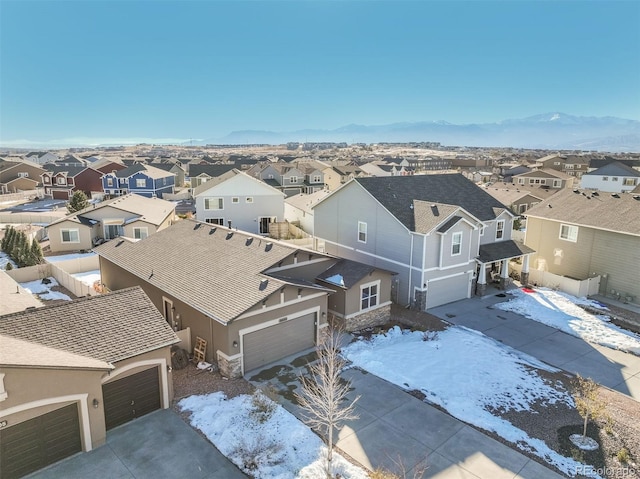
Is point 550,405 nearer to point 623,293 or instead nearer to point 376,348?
point 376,348

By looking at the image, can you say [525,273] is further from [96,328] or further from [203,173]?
[203,173]

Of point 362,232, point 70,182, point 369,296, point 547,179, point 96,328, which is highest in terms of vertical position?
point 547,179

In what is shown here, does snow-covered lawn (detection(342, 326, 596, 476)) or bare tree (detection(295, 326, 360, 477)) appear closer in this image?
bare tree (detection(295, 326, 360, 477))

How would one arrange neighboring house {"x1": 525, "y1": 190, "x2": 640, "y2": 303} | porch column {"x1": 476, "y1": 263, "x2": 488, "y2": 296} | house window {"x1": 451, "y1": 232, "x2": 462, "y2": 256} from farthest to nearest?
1. porch column {"x1": 476, "y1": 263, "x2": 488, "y2": 296}
2. neighboring house {"x1": 525, "y1": 190, "x2": 640, "y2": 303}
3. house window {"x1": 451, "y1": 232, "x2": 462, "y2": 256}

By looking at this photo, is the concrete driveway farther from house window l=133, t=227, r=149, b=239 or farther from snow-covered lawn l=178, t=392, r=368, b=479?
house window l=133, t=227, r=149, b=239

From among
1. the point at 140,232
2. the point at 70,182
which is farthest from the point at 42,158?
the point at 140,232

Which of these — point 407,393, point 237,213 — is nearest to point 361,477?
point 407,393

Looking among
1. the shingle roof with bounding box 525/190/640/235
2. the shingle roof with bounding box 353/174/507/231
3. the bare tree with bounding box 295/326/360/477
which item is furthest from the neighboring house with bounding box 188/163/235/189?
the bare tree with bounding box 295/326/360/477

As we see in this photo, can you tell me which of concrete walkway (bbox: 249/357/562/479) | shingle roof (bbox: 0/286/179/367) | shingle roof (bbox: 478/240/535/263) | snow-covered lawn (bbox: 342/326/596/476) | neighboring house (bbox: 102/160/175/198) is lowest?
snow-covered lawn (bbox: 342/326/596/476)
